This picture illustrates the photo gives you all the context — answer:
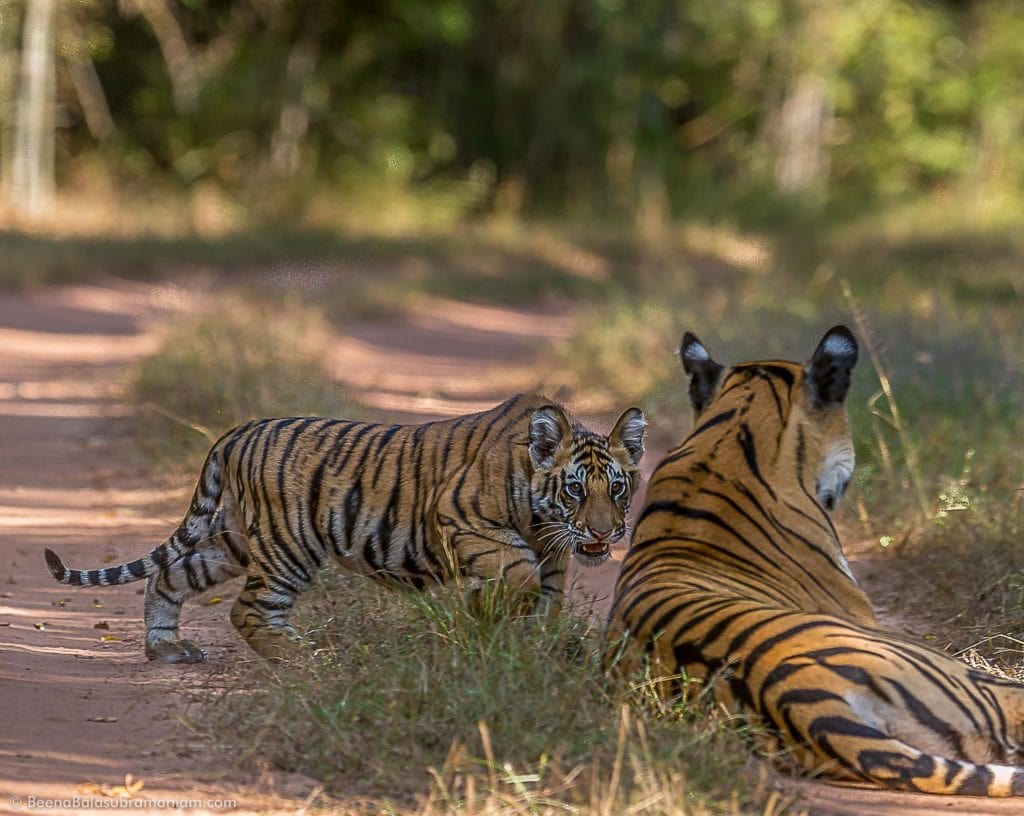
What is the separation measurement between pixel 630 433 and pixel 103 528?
323 centimetres

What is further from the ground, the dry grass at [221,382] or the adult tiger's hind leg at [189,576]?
A: the dry grass at [221,382]

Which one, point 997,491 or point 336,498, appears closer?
point 336,498

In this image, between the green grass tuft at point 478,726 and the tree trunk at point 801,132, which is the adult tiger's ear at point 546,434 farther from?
the tree trunk at point 801,132

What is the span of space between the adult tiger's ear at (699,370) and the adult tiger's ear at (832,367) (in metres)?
0.31

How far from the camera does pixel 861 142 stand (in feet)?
105

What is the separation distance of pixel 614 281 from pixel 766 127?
11.6 m

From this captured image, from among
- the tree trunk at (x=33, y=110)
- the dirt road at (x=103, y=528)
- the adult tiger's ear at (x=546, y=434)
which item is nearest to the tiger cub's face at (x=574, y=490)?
the adult tiger's ear at (x=546, y=434)

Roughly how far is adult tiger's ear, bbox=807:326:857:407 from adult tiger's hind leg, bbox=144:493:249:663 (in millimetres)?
1939

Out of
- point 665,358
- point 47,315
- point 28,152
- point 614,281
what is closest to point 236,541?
point 665,358

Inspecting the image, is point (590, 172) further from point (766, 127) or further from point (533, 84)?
point (766, 127)

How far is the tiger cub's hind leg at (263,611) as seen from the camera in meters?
5.27

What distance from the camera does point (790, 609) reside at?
4398 mm

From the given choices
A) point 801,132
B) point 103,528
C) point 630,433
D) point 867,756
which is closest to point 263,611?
point 630,433

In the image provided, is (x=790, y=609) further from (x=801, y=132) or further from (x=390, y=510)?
(x=801, y=132)
